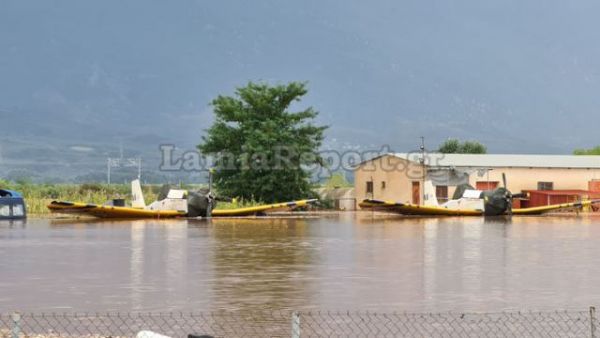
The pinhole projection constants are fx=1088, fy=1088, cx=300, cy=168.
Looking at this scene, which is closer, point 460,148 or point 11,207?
point 11,207

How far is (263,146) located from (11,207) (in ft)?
68.8

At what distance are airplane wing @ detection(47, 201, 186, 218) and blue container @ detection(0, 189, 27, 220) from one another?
185 cm

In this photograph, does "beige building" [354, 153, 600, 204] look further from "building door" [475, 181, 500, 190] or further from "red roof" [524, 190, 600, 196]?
"red roof" [524, 190, 600, 196]

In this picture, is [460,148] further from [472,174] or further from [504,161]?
[472,174]

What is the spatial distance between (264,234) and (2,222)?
803 inches

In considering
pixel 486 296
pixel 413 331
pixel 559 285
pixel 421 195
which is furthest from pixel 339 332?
pixel 421 195

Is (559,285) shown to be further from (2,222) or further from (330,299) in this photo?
(2,222)

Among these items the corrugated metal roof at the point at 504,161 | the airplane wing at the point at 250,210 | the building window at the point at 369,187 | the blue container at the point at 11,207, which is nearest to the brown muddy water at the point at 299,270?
the blue container at the point at 11,207

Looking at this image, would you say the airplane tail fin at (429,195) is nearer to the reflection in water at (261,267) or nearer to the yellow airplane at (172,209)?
the yellow airplane at (172,209)

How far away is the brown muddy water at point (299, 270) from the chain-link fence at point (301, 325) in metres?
1.26

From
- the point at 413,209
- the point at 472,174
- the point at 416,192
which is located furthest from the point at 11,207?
the point at 472,174

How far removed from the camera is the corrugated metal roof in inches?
3137

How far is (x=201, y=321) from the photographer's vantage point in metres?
16.8

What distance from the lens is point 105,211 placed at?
66125 millimetres
